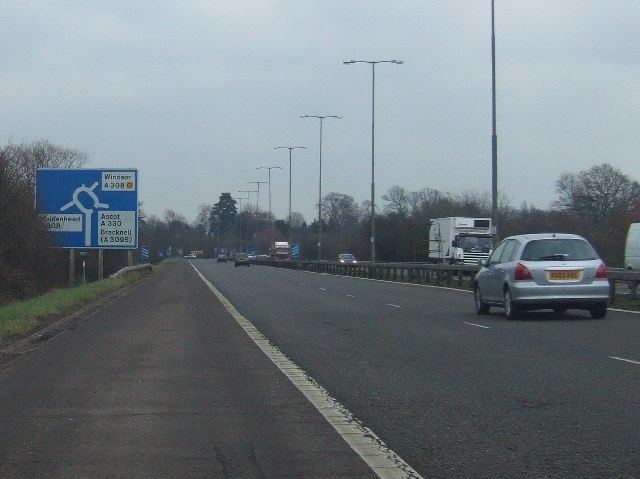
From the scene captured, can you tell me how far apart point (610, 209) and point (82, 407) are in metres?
79.8

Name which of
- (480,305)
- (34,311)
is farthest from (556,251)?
(34,311)

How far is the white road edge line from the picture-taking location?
7.22 metres

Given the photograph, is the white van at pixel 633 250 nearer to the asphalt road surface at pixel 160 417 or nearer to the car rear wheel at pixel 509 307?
the car rear wheel at pixel 509 307

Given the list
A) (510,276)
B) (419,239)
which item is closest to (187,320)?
(510,276)

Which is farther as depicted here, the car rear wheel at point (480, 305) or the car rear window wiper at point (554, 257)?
the car rear wheel at point (480, 305)

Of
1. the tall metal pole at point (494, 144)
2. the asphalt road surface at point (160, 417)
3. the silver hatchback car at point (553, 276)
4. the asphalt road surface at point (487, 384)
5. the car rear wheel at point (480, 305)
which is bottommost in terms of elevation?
the asphalt road surface at point (160, 417)

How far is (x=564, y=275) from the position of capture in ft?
66.3

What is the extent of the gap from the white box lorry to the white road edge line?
130ft

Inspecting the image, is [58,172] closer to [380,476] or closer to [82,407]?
[82,407]

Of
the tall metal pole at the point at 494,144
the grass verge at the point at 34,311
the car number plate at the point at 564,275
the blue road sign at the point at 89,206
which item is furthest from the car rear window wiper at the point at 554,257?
the blue road sign at the point at 89,206

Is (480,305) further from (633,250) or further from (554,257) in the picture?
(633,250)

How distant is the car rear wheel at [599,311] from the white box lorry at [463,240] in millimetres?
31157

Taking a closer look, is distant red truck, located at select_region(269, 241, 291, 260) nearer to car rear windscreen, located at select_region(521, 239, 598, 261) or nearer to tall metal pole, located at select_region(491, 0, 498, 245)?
tall metal pole, located at select_region(491, 0, 498, 245)

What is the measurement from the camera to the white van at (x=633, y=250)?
3519cm
